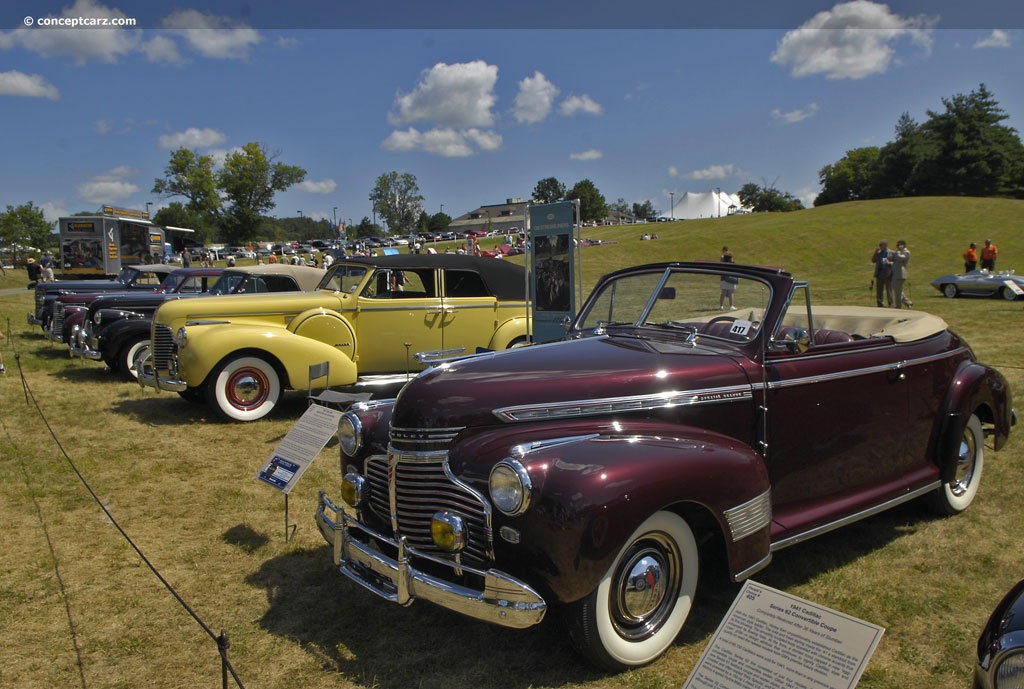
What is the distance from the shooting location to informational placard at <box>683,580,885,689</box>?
2070 millimetres

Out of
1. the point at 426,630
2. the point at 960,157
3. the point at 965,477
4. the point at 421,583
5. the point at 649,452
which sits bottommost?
the point at 426,630

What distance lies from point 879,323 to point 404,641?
3.86 metres

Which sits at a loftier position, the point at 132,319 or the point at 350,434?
the point at 132,319

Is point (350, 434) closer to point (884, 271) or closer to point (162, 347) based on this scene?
point (162, 347)

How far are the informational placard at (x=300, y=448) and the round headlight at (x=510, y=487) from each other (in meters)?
1.97

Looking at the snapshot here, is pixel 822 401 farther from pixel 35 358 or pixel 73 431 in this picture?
pixel 35 358

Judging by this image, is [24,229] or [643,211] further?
[643,211]

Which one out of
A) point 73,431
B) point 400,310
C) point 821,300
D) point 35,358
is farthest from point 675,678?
point 821,300

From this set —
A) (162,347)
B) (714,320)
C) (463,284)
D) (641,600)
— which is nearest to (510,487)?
(641,600)

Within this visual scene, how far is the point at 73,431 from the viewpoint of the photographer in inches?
308

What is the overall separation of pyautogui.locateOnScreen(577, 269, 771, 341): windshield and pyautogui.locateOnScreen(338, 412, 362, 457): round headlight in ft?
5.31

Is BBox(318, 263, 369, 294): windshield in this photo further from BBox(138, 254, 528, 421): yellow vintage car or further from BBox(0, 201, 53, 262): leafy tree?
BBox(0, 201, 53, 262): leafy tree

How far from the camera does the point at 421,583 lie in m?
3.07

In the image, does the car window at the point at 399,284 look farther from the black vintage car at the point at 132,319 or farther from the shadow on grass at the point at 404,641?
the shadow on grass at the point at 404,641
